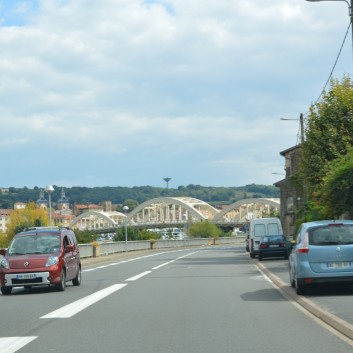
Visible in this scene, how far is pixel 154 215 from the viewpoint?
635ft

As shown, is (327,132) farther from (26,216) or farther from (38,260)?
(26,216)

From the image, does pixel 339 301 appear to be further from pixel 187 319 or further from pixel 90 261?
pixel 90 261

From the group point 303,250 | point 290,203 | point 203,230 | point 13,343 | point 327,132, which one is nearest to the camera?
point 13,343

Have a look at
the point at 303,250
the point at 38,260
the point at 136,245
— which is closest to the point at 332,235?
the point at 303,250

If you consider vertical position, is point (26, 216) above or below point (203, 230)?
above

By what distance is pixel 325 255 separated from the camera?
16.4 meters

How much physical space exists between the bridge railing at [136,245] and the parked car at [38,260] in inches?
932

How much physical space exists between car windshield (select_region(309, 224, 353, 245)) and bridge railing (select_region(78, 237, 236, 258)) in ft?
95.8

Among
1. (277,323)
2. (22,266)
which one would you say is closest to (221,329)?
(277,323)

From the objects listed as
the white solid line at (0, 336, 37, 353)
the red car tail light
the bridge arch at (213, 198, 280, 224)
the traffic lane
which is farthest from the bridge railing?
the bridge arch at (213, 198, 280, 224)

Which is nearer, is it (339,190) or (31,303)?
(31,303)

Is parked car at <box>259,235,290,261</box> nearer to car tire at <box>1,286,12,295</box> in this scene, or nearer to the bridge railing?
the bridge railing

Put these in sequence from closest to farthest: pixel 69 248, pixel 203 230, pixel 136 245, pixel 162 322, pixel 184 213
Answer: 1. pixel 162 322
2. pixel 69 248
3. pixel 136 245
4. pixel 203 230
5. pixel 184 213

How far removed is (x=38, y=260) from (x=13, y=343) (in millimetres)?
9564
